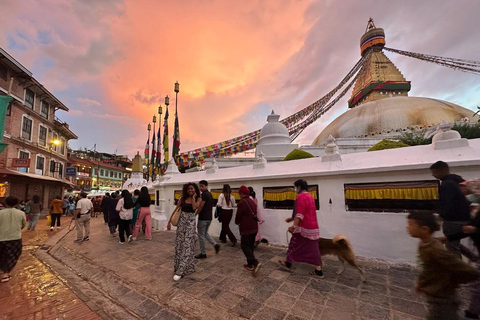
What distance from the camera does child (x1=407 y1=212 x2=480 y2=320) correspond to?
5.68 ft

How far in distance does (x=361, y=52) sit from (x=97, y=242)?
33.7m

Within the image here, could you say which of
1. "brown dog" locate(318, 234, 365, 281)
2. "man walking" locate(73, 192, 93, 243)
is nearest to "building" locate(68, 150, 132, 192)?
"man walking" locate(73, 192, 93, 243)

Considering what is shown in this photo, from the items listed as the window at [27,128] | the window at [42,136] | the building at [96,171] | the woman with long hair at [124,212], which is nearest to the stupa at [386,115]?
the woman with long hair at [124,212]

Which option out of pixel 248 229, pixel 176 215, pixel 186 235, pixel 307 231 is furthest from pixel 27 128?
pixel 307 231

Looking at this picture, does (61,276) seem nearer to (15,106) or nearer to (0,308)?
(0,308)

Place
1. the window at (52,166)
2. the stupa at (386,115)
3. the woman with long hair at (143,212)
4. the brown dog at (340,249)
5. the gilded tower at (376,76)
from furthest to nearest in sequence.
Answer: the gilded tower at (376,76) → the window at (52,166) → the stupa at (386,115) → the woman with long hair at (143,212) → the brown dog at (340,249)

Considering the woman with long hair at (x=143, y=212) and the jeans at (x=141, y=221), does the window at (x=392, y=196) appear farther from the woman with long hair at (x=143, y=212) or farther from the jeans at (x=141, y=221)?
the jeans at (x=141, y=221)

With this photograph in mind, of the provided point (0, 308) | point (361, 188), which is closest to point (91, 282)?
point (0, 308)

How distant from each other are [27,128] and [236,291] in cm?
2314

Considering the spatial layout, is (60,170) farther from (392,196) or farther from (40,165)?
(392,196)

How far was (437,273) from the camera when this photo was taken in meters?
1.83

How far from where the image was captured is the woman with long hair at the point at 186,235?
12.6 feet

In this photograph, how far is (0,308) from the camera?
298cm

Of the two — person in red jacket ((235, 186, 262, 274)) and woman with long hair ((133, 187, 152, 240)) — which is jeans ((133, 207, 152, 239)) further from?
person in red jacket ((235, 186, 262, 274))
